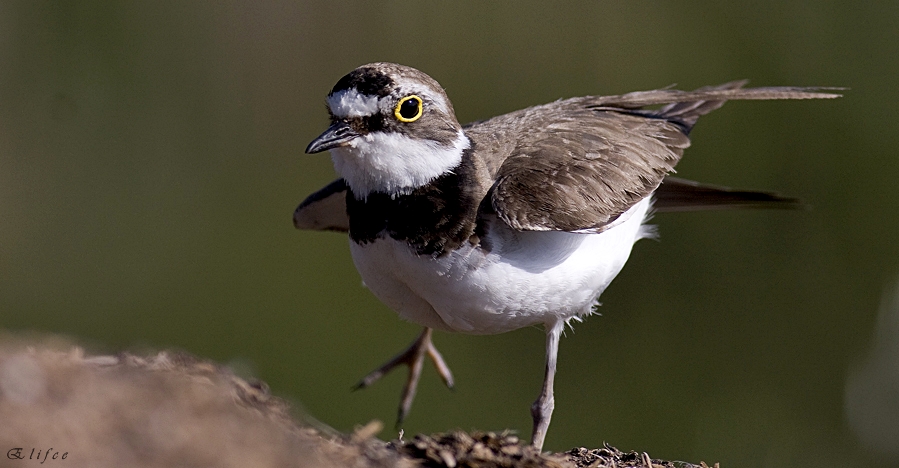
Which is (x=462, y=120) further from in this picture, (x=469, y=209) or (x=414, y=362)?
(x=469, y=209)

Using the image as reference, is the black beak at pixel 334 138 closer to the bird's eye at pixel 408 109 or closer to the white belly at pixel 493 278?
the bird's eye at pixel 408 109

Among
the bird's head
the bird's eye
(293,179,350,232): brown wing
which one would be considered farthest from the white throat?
(293,179,350,232): brown wing

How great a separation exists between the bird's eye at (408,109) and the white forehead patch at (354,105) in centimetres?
15

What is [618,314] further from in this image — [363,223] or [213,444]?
[213,444]

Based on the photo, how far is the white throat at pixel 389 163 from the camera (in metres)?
6.09

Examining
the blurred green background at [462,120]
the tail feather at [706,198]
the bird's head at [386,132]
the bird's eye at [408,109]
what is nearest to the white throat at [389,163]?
the bird's head at [386,132]

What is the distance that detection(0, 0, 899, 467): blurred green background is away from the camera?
11195mm

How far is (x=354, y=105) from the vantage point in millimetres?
6043

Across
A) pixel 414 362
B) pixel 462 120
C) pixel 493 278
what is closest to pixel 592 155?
pixel 493 278

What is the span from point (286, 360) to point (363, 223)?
553cm

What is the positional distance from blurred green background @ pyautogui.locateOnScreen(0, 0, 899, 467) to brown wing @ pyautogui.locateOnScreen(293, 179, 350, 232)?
10.1ft

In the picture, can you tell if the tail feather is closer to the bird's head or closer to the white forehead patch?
the bird's head

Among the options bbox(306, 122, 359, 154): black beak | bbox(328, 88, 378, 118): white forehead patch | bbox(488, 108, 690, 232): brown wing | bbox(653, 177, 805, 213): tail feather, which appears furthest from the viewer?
bbox(653, 177, 805, 213): tail feather

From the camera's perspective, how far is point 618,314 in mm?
11820
